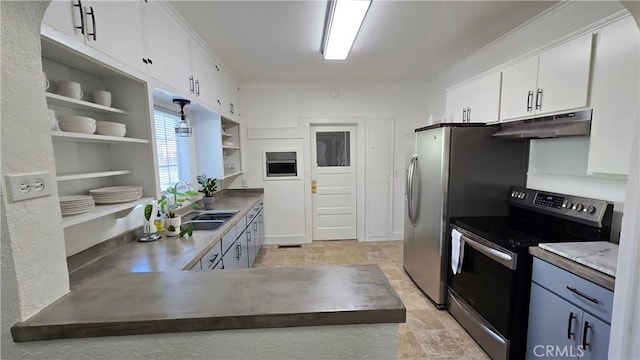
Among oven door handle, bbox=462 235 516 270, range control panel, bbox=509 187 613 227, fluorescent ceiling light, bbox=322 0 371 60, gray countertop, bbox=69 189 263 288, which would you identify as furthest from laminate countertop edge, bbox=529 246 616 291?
gray countertop, bbox=69 189 263 288

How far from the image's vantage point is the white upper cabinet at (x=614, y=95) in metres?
1.43

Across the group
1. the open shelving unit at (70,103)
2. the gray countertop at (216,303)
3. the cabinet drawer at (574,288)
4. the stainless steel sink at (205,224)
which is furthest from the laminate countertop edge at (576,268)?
the open shelving unit at (70,103)

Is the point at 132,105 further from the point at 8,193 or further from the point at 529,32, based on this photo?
the point at 529,32

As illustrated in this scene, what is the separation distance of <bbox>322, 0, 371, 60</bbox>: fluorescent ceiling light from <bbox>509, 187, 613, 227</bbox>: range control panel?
2.03 meters

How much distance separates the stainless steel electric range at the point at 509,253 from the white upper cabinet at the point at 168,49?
8.57ft

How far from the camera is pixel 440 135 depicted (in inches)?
95.7

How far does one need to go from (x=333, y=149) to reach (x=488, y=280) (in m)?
3.01

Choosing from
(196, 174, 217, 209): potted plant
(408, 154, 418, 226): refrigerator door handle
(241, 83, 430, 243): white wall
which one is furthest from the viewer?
(241, 83, 430, 243): white wall

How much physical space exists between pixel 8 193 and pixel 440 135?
266 cm

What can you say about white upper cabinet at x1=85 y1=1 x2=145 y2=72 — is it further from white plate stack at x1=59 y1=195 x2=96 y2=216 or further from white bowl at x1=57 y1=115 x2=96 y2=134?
white plate stack at x1=59 y1=195 x2=96 y2=216

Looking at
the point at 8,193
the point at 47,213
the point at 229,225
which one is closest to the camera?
the point at 8,193

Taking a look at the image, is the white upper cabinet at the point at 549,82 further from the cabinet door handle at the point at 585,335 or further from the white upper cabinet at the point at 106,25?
the white upper cabinet at the point at 106,25

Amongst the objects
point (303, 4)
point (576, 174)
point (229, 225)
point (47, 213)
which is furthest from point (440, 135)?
point (47, 213)

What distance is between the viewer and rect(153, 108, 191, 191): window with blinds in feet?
8.39
